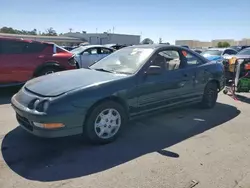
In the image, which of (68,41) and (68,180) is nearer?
(68,180)

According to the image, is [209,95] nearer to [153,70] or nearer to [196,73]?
[196,73]

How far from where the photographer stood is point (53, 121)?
3531mm

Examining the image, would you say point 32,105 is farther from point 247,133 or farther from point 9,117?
point 247,133

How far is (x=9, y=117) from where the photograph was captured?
542cm

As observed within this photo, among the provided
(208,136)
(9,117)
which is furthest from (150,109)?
(9,117)

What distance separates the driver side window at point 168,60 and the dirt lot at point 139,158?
3.60ft

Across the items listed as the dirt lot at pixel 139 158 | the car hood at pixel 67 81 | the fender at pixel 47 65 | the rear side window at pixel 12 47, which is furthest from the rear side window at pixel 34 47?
the car hood at pixel 67 81

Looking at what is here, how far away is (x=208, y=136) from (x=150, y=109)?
109 centimetres

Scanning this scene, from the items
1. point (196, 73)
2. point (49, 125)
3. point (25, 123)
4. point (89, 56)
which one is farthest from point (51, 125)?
point (89, 56)

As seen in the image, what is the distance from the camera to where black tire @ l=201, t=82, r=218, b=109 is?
609cm

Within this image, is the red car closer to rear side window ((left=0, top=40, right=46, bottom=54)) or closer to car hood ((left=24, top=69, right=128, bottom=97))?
rear side window ((left=0, top=40, right=46, bottom=54))

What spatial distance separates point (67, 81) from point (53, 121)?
2.66 ft

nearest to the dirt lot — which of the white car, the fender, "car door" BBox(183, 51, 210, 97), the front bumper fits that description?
the front bumper

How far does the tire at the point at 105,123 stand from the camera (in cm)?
388
